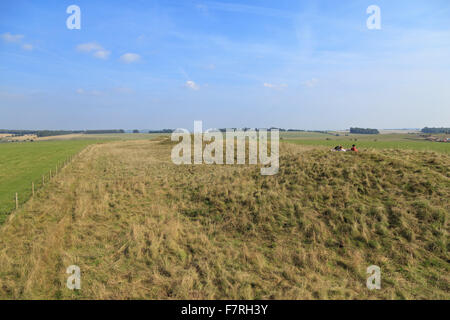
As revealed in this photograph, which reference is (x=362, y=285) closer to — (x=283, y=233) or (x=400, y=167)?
(x=283, y=233)

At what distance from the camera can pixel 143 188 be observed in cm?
1936

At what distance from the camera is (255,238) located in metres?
10.9

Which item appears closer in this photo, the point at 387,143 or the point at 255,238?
the point at 255,238

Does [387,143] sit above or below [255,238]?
above

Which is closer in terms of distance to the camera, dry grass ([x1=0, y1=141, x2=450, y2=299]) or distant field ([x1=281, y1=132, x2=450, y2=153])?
dry grass ([x1=0, y1=141, x2=450, y2=299])

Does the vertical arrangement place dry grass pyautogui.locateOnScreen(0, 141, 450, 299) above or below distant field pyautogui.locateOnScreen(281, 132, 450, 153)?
below

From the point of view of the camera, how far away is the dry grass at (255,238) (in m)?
7.34

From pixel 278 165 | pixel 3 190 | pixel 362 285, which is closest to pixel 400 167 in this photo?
pixel 278 165

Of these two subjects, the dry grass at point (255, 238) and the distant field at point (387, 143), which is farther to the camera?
the distant field at point (387, 143)

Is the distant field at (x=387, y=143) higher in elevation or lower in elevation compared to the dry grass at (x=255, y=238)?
higher

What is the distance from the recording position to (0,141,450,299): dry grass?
7.34 metres
